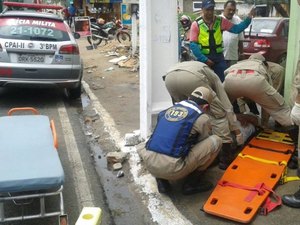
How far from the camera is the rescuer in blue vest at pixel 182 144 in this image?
11.9 feet

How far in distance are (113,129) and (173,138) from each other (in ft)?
7.92

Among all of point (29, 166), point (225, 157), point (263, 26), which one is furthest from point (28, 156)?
point (263, 26)

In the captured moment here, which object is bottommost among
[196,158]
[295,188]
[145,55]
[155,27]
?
[295,188]

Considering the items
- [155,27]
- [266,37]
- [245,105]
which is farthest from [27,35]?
[266,37]

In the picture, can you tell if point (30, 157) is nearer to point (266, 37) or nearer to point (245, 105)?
point (245, 105)

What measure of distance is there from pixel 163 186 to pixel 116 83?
6023 mm

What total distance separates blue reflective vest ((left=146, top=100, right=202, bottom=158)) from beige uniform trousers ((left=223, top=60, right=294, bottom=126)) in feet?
3.57

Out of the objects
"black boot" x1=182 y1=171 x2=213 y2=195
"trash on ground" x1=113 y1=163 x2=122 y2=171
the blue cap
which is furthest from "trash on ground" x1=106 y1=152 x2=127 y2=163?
the blue cap

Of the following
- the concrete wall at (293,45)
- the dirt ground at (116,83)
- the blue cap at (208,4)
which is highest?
the blue cap at (208,4)

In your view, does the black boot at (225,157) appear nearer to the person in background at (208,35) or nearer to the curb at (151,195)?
the curb at (151,195)

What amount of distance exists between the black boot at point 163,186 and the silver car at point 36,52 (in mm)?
3828

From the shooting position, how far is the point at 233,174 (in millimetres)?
4152

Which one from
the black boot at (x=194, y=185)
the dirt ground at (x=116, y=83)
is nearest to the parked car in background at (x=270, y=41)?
the dirt ground at (x=116, y=83)

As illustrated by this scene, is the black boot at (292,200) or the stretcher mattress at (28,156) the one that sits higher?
the stretcher mattress at (28,156)
